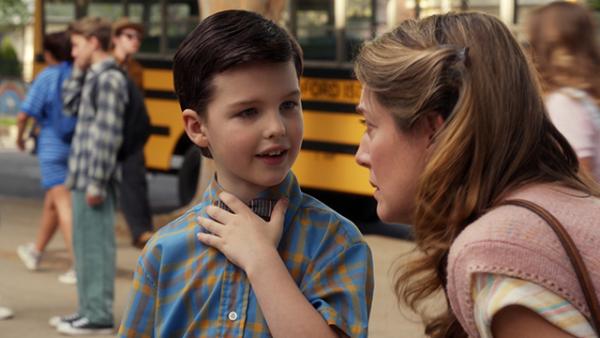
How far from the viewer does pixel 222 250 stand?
2346 millimetres

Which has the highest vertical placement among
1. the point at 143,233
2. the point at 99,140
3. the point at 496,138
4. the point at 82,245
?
the point at 496,138

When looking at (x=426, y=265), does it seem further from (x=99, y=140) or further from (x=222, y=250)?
(x=99, y=140)

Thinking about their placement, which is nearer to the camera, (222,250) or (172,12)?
(222,250)

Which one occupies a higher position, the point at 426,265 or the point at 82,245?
the point at 426,265

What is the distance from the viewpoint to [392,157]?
2074mm

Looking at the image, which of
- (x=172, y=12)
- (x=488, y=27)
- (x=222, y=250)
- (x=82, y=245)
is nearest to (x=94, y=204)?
(x=82, y=245)

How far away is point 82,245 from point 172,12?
574cm

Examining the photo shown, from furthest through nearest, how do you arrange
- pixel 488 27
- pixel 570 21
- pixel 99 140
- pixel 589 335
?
1. pixel 99 140
2. pixel 570 21
3. pixel 488 27
4. pixel 589 335

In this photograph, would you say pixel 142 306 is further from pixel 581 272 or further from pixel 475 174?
pixel 581 272

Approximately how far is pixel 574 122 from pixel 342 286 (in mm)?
2469

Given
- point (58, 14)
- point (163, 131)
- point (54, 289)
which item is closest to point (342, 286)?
point (54, 289)

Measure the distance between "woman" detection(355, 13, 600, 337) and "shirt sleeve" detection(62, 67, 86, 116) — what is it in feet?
18.3

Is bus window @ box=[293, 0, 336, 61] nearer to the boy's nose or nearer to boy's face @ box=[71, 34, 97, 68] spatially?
boy's face @ box=[71, 34, 97, 68]

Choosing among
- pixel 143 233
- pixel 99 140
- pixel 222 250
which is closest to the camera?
pixel 222 250
